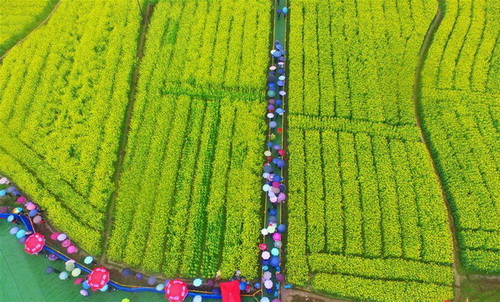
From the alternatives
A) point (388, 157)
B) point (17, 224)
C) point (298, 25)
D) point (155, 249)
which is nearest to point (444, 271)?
point (388, 157)

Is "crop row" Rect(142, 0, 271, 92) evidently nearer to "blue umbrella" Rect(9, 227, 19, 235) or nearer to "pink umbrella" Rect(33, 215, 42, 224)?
"pink umbrella" Rect(33, 215, 42, 224)

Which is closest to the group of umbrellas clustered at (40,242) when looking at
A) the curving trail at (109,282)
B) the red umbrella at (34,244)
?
the red umbrella at (34,244)

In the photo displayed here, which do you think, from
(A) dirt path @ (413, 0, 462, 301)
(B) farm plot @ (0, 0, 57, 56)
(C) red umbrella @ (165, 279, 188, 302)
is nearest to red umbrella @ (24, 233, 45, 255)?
(C) red umbrella @ (165, 279, 188, 302)

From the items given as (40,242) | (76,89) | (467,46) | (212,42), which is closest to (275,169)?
(212,42)

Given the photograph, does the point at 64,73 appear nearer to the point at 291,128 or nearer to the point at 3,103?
the point at 3,103

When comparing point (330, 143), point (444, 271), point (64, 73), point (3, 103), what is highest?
point (64, 73)
